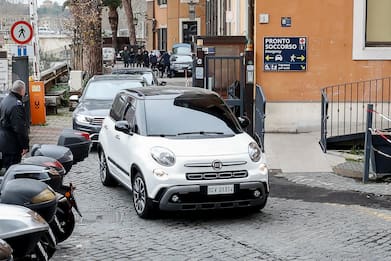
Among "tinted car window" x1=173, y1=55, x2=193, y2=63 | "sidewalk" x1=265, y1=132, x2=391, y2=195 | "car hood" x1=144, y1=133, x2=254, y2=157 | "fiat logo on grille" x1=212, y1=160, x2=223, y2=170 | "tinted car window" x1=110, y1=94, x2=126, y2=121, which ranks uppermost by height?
"tinted car window" x1=110, y1=94, x2=126, y2=121

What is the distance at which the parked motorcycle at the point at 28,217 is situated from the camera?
5.51 metres

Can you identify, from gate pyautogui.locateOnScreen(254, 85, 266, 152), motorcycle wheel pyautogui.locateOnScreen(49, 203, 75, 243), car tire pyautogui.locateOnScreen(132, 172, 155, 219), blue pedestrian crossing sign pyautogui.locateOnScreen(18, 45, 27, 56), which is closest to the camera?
motorcycle wheel pyautogui.locateOnScreen(49, 203, 75, 243)

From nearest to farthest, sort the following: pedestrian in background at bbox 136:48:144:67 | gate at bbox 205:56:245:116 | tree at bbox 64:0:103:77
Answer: gate at bbox 205:56:245:116 < tree at bbox 64:0:103:77 < pedestrian in background at bbox 136:48:144:67

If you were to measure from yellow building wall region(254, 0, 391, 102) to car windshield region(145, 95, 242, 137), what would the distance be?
6.17m

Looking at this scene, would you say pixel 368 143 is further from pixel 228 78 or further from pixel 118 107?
pixel 228 78

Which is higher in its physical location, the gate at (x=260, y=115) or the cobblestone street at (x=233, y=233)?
the gate at (x=260, y=115)

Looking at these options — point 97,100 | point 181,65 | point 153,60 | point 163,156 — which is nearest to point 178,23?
point 153,60

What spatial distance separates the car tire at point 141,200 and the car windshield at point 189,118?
26.7 inches

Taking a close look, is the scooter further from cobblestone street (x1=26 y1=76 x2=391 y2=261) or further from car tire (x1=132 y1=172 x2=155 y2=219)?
car tire (x1=132 y1=172 x2=155 y2=219)

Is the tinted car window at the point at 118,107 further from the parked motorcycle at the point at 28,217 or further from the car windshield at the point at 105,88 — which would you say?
the car windshield at the point at 105,88

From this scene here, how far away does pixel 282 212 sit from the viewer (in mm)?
9719

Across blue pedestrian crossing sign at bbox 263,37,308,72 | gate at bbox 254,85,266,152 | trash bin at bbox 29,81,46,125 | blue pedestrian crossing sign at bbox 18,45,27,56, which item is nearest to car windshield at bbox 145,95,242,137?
gate at bbox 254,85,266,152

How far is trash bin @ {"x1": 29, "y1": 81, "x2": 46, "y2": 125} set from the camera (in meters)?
19.1

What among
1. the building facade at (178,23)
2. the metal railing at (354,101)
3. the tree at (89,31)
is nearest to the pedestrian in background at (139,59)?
the building facade at (178,23)
